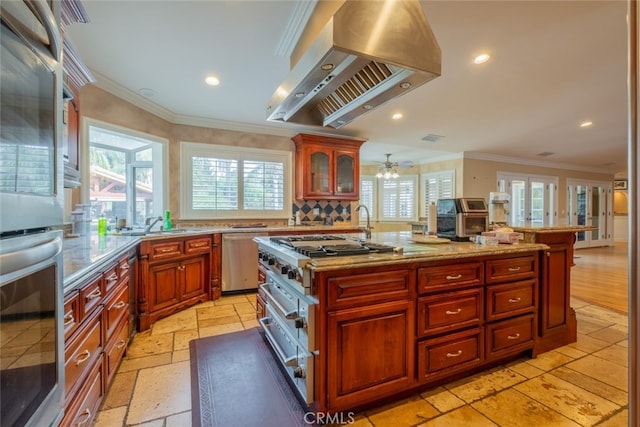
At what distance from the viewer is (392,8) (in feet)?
4.31

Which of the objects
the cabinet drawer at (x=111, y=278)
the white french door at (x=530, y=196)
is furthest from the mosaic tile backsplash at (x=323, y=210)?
the white french door at (x=530, y=196)

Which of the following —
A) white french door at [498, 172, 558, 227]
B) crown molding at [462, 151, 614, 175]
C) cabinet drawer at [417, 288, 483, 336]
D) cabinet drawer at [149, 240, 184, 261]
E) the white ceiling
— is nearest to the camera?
cabinet drawer at [417, 288, 483, 336]

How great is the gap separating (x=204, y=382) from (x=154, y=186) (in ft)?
9.68

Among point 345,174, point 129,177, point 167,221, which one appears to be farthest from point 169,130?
point 345,174

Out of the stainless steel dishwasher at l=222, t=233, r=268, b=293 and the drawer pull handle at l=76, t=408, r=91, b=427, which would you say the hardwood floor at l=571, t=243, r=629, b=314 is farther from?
the drawer pull handle at l=76, t=408, r=91, b=427

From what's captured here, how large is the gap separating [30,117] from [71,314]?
876 millimetres

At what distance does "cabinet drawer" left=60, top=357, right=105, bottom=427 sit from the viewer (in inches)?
45.8

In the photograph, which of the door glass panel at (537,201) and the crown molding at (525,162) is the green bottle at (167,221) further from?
the door glass panel at (537,201)

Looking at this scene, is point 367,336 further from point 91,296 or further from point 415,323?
point 91,296

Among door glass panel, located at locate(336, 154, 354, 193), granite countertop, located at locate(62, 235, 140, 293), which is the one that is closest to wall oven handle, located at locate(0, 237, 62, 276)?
granite countertop, located at locate(62, 235, 140, 293)

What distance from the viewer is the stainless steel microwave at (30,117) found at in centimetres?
59

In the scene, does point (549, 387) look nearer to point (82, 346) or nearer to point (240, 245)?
point (82, 346)

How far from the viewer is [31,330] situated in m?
0.70

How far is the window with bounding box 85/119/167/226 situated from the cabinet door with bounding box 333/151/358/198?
2.62m
